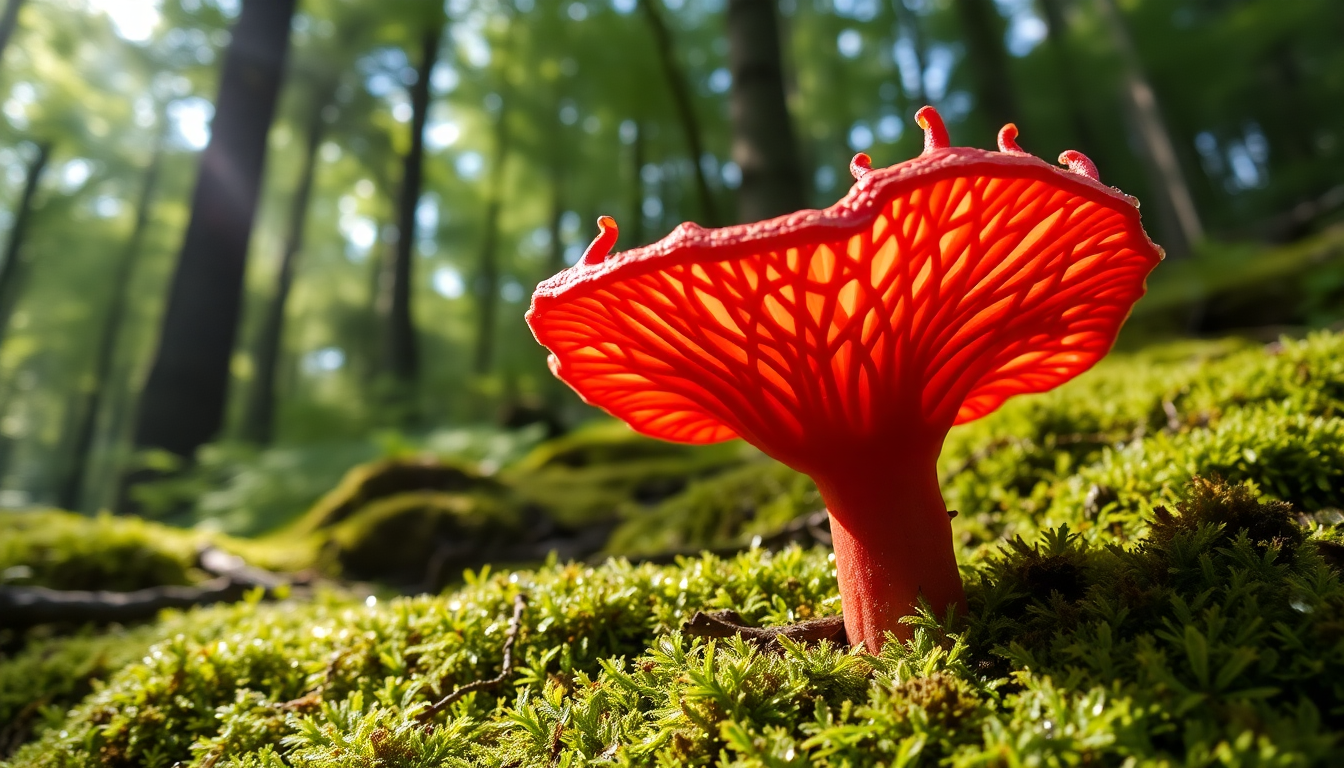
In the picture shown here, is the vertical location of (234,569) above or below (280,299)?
below

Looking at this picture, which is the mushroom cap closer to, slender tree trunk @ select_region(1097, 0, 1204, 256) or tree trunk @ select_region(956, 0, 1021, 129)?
tree trunk @ select_region(956, 0, 1021, 129)

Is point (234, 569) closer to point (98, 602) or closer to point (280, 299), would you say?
point (98, 602)

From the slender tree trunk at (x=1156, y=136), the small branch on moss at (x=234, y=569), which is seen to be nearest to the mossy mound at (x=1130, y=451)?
the small branch on moss at (x=234, y=569)

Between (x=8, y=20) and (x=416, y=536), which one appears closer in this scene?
(x=416, y=536)

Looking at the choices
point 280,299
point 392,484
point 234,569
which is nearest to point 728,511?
point 234,569

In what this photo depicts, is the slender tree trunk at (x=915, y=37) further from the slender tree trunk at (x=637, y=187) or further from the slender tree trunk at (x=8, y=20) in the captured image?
the slender tree trunk at (x=8, y=20)

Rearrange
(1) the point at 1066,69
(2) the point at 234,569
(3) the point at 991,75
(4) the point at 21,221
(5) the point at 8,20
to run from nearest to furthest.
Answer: (2) the point at 234,569 < (3) the point at 991,75 < (5) the point at 8,20 < (1) the point at 1066,69 < (4) the point at 21,221

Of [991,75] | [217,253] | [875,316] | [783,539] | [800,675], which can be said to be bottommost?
[800,675]

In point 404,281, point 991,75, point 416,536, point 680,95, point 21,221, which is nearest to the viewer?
point 416,536
